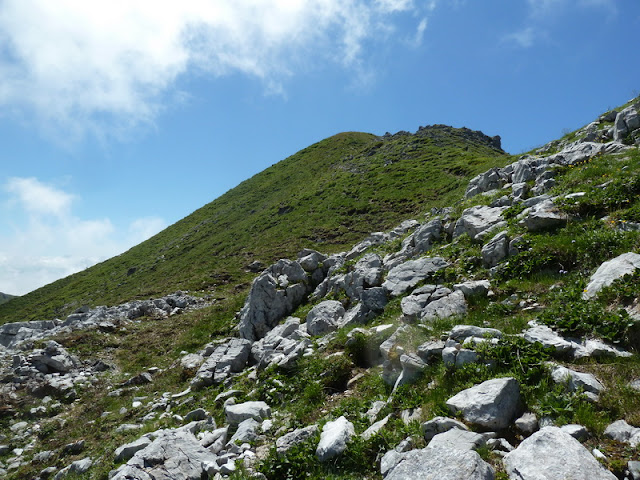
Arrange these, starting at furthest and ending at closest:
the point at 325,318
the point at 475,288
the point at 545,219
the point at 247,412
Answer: the point at 325,318, the point at 545,219, the point at 475,288, the point at 247,412

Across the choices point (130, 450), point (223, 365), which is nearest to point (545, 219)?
point (223, 365)

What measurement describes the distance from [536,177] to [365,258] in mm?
8506

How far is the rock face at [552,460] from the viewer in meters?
3.73

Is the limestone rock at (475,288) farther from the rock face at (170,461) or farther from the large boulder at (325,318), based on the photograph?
the rock face at (170,461)

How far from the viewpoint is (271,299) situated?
20047 millimetres

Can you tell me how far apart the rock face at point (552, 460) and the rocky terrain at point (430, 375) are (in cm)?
2

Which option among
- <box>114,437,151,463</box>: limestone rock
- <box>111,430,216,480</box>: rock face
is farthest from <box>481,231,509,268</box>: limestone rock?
<box>114,437,151,463</box>: limestone rock

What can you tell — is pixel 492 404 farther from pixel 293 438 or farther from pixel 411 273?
pixel 411 273

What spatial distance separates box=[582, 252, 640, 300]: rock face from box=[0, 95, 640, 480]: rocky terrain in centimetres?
4

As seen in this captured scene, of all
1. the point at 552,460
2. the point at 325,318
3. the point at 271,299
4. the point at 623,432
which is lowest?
the point at 623,432

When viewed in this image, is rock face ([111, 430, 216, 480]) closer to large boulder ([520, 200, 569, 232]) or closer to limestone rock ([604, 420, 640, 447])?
limestone rock ([604, 420, 640, 447])

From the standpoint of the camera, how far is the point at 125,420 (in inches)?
532

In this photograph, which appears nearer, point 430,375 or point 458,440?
point 458,440

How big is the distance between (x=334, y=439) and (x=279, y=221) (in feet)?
185
